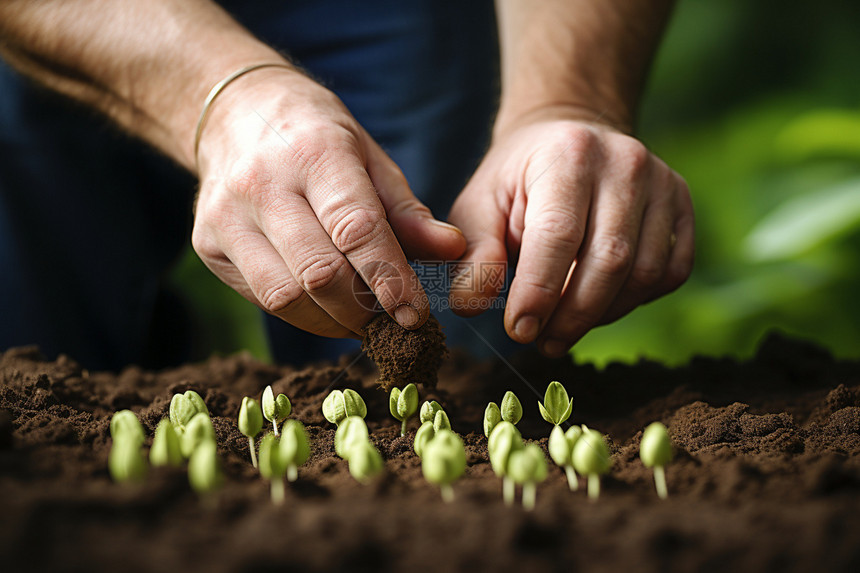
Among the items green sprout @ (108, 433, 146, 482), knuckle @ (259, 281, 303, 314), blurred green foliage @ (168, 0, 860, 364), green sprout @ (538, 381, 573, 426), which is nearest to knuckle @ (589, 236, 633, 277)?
green sprout @ (538, 381, 573, 426)

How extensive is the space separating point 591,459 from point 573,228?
44 centimetres

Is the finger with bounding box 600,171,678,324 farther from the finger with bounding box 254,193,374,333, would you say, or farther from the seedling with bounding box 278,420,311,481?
the seedling with bounding box 278,420,311,481

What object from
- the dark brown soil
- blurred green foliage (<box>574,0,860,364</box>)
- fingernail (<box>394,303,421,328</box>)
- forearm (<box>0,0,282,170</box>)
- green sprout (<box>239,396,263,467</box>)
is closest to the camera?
the dark brown soil

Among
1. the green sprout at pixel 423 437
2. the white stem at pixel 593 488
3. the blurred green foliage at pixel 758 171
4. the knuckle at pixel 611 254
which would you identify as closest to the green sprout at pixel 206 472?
the green sprout at pixel 423 437

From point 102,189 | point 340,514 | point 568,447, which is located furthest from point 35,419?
point 102,189

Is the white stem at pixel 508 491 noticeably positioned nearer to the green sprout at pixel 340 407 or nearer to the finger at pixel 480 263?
the green sprout at pixel 340 407

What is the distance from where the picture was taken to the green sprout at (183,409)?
78cm

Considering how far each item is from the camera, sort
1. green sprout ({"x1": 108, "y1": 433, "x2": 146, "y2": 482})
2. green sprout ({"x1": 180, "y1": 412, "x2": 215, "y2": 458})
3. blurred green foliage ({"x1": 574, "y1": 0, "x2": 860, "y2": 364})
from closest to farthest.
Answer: green sprout ({"x1": 108, "y1": 433, "x2": 146, "y2": 482})
green sprout ({"x1": 180, "y1": 412, "x2": 215, "y2": 458})
blurred green foliage ({"x1": 574, "y1": 0, "x2": 860, "y2": 364})

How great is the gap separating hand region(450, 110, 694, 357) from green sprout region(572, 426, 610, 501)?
0.36m

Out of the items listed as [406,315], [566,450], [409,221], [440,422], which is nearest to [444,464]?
[566,450]

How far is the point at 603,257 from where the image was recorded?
0.98 meters

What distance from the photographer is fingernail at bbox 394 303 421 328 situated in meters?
0.88

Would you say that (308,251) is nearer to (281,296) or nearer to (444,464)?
(281,296)

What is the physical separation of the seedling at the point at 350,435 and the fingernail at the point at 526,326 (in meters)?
0.37
